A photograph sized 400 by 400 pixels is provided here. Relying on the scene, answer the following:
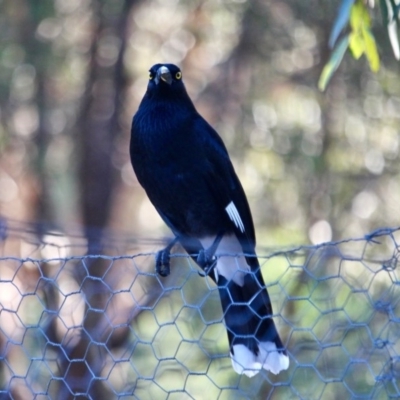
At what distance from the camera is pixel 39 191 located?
15.2 ft

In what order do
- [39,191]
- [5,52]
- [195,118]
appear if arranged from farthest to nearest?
[39,191] → [5,52] → [195,118]

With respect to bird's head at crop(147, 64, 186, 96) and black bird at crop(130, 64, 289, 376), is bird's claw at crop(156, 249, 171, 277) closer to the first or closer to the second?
black bird at crop(130, 64, 289, 376)

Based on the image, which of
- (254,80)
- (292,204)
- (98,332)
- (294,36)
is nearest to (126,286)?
(98,332)

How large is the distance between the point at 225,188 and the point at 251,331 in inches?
21.5

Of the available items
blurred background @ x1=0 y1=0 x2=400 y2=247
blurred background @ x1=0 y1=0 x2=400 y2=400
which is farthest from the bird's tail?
blurred background @ x1=0 y1=0 x2=400 y2=247

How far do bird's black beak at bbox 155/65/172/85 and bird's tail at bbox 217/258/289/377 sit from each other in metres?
0.76

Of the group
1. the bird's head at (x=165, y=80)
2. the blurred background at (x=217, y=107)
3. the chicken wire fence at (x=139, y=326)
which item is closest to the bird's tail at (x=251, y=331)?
the chicken wire fence at (x=139, y=326)

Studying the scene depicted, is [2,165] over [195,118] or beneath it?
beneath

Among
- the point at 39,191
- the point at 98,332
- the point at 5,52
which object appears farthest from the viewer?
the point at 39,191

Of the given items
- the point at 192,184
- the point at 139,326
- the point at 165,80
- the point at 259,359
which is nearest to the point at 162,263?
the point at 192,184

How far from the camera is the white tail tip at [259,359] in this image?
2236 millimetres

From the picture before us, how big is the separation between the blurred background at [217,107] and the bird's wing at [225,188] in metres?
1.57

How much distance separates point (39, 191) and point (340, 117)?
1719mm

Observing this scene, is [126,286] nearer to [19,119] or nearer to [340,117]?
[19,119]
